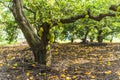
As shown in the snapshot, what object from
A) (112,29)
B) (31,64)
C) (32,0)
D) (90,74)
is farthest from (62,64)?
(112,29)

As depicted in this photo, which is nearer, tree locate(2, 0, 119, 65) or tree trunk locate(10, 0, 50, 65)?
tree trunk locate(10, 0, 50, 65)

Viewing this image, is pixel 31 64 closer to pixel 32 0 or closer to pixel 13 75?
pixel 13 75

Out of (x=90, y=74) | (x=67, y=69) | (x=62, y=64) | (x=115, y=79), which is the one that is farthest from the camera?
(x=62, y=64)

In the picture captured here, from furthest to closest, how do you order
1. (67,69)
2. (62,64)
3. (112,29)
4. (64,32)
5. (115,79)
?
(64,32) → (112,29) → (62,64) → (67,69) → (115,79)

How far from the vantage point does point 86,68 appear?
915 centimetres

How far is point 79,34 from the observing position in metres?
20.9

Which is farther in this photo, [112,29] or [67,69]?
[112,29]

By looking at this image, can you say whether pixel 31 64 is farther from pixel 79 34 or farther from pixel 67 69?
pixel 79 34

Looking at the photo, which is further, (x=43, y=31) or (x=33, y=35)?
(x=43, y=31)

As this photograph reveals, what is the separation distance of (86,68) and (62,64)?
3.70 feet

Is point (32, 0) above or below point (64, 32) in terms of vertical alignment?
above

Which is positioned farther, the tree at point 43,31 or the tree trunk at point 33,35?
the tree at point 43,31

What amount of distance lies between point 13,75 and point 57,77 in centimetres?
145

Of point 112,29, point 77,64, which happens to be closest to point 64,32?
point 112,29
